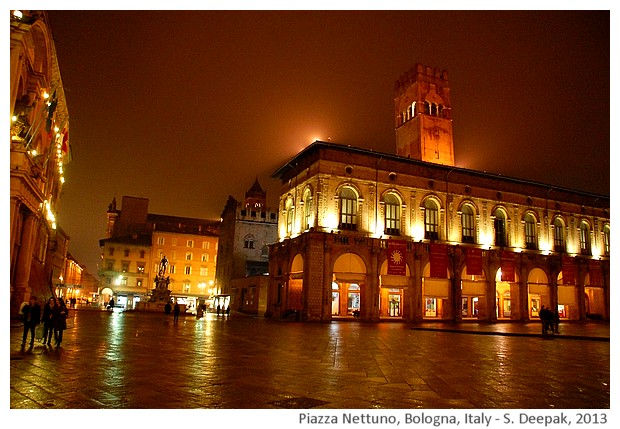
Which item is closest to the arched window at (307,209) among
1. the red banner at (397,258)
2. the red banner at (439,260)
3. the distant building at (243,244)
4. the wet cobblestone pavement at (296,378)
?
the red banner at (397,258)

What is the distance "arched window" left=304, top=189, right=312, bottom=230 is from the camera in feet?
118

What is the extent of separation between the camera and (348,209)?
36312 millimetres

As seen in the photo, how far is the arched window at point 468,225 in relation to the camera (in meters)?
40.5

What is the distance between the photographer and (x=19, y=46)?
1925 cm

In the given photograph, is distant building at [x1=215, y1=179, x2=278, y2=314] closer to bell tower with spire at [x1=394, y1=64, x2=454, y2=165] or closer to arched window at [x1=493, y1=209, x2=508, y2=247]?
bell tower with spire at [x1=394, y1=64, x2=454, y2=165]

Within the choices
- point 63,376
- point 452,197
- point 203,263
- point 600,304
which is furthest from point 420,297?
point 203,263

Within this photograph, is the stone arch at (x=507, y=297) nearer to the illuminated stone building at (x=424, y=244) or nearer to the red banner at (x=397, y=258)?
the illuminated stone building at (x=424, y=244)

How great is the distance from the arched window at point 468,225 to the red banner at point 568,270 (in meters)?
10.0

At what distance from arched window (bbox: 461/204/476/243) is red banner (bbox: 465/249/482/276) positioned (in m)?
1.50

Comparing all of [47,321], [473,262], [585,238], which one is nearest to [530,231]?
[585,238]

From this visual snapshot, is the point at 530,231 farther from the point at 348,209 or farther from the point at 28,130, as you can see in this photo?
the point at 28,130

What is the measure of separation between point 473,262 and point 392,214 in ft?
26.4

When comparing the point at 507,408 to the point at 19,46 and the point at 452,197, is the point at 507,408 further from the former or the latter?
the point at 452,197

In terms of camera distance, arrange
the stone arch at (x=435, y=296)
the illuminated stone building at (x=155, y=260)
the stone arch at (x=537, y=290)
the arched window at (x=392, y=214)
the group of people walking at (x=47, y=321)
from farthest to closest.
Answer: the illuminated stone building at (x=155, y=260) → the stone arch at (x=537, y=290) → the stone arch at (x=435, y=296) → the arched window at (x=392, y=214) → the group of people walking at (x=47, y=321)
